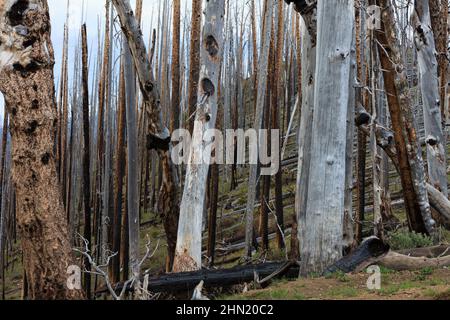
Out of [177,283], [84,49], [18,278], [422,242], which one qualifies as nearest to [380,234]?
[422,242]

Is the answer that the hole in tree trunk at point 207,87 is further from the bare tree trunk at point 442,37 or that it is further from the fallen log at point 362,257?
the bare tree trunk at point 442,37

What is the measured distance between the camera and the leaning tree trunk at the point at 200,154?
17.0 feet

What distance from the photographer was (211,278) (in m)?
4.73

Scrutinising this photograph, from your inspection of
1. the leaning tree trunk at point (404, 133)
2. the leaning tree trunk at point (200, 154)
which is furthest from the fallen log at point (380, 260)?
the leaning tree trunk at point (404, 133)

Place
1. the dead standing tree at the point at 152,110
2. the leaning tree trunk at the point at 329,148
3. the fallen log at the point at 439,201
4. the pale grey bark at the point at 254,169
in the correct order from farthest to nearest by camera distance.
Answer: the pale grey bark at the point at 254,169, the fallen log at the point at 439,201, the dead standing tree at the point at 152,110, the leaning tree trunk at the point at 329,148

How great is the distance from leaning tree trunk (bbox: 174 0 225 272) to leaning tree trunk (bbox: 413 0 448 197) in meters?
3.54

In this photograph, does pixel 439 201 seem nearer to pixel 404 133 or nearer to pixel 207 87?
pixel 404 133

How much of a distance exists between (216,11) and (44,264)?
140 inches

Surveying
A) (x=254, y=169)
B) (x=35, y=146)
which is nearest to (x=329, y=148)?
(x=35, y=146)

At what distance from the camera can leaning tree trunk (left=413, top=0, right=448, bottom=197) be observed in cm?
727

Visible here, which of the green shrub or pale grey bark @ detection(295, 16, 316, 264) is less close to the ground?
pale grey bark @ detection(295, 16, 316, 264)

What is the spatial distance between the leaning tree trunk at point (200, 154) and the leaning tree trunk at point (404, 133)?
2.18 meters

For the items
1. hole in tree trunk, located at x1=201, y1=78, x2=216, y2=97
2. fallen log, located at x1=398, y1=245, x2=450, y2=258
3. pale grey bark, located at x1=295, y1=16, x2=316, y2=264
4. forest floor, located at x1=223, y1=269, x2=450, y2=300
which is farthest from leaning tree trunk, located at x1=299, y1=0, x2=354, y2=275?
hole in tree trunk, located at x1=201, y1=78, x2=216, y2=97

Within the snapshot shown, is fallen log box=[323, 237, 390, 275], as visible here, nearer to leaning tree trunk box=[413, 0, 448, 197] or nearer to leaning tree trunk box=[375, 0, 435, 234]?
leaning tree trunk box=[375, 0, 435, 234]
